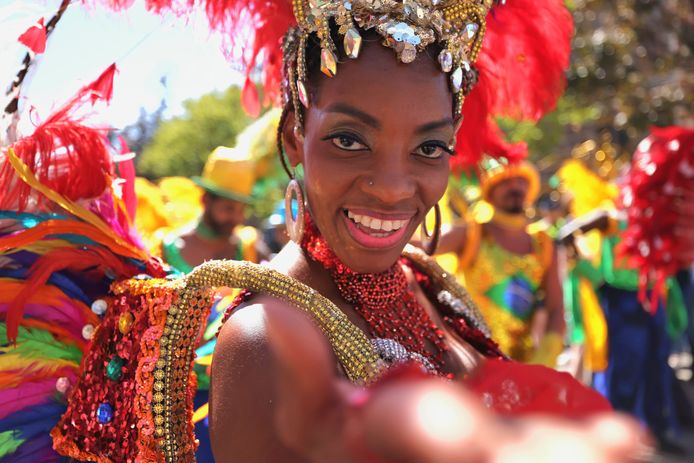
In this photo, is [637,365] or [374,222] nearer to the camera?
[374,222]

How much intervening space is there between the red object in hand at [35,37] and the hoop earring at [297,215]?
0.69 meters

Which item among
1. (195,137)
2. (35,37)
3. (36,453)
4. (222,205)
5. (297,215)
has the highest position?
(35,37)

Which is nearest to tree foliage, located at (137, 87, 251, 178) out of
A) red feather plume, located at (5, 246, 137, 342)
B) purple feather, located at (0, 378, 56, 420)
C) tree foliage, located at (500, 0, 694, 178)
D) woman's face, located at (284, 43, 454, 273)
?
tree foliage, located at (500, 0, 694, 178)

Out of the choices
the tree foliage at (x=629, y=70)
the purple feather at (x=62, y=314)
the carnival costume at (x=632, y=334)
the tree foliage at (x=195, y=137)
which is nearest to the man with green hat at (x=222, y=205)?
the carnival costume at (x=632, y=334)

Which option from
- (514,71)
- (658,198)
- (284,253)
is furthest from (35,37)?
(658,198)

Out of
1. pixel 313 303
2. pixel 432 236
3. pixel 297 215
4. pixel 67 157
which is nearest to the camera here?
pixel 313 303

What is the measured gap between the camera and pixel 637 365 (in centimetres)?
669

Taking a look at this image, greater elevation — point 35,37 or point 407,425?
point 35,37

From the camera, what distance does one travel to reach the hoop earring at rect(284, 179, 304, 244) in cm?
175

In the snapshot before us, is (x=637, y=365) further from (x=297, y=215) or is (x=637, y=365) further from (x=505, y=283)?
(x=297, y=215)

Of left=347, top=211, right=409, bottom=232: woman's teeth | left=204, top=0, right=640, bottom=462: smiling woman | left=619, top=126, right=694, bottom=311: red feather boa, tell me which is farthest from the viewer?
left=619, top=126, right=694, bottom=311: red feather boa

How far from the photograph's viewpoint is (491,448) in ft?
1.91

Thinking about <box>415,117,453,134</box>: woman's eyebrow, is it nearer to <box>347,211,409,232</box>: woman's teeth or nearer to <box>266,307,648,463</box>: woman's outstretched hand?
<box>347,211,409,232</box>: woman's teeth

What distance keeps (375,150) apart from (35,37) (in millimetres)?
886
